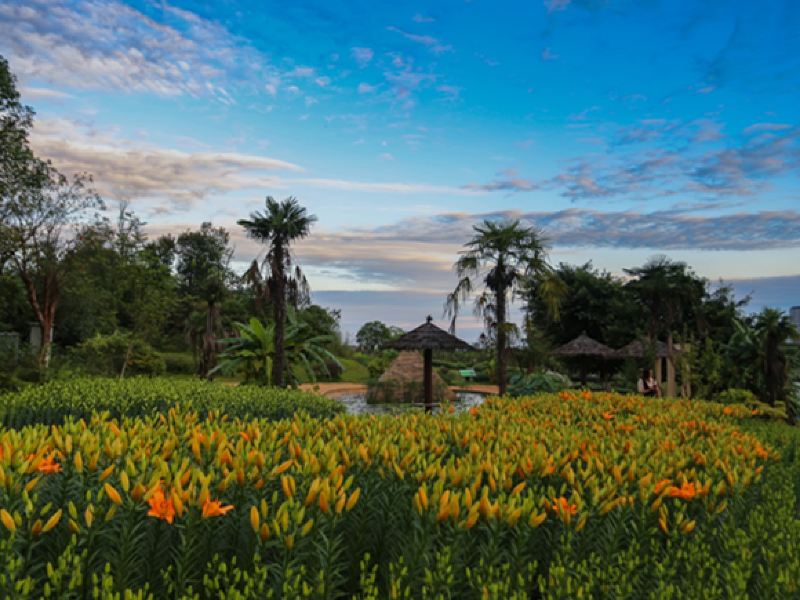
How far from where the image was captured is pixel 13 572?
90.8 inches

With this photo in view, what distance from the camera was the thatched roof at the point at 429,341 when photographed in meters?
19.2

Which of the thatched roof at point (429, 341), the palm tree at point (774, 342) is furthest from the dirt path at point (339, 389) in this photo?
the palm tree at point (774, 342)

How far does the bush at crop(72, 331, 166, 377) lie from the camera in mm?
28894

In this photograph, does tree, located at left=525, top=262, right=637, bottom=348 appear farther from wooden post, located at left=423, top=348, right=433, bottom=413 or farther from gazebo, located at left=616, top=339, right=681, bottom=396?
wooden post, located at left=423, top=348, right=433, bottom=413

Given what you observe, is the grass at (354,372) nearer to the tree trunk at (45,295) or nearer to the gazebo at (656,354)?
the gazebo at (656,354)

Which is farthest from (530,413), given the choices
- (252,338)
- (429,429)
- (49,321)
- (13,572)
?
(49,321)

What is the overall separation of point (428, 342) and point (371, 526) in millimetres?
16062

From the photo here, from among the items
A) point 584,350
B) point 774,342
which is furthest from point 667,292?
point 774,342

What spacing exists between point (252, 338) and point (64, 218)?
58.7 feet

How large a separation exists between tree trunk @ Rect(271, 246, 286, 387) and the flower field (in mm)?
16023

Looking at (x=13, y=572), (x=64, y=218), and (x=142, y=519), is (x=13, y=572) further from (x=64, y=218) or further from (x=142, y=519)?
(x=64, y=218)

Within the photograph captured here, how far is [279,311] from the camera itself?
67.6 ft

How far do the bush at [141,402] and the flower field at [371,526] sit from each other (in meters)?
5.62

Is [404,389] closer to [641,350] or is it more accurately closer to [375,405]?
[375,405]
